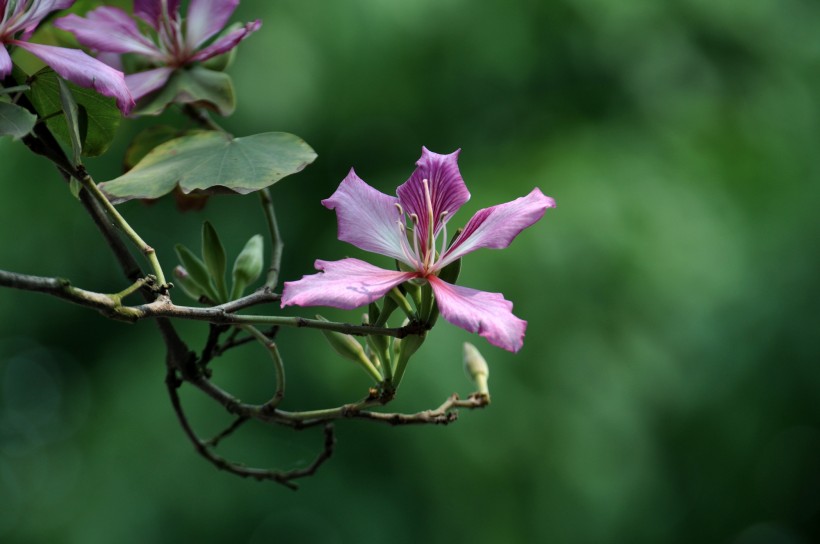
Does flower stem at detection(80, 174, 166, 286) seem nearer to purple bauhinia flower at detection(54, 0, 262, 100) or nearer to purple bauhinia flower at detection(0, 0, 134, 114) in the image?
purple bauhinia flower at detection(0, 0, 134, 114)

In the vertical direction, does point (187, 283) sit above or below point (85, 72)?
below

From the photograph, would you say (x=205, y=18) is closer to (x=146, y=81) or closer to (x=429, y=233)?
(x=146, y=81)

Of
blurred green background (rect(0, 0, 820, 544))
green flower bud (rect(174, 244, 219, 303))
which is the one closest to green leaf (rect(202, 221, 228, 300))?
green flower bud (rect(174, 244, 219, 303))

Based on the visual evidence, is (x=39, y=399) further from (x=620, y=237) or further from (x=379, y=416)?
(x=379, y=416)

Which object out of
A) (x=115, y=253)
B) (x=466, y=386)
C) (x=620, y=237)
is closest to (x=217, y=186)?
(x=115, y=253)

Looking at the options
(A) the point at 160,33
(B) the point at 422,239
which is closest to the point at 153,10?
(A) the point at 160,33

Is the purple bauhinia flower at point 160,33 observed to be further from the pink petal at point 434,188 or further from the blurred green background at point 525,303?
the blurred green background at point 525,303
